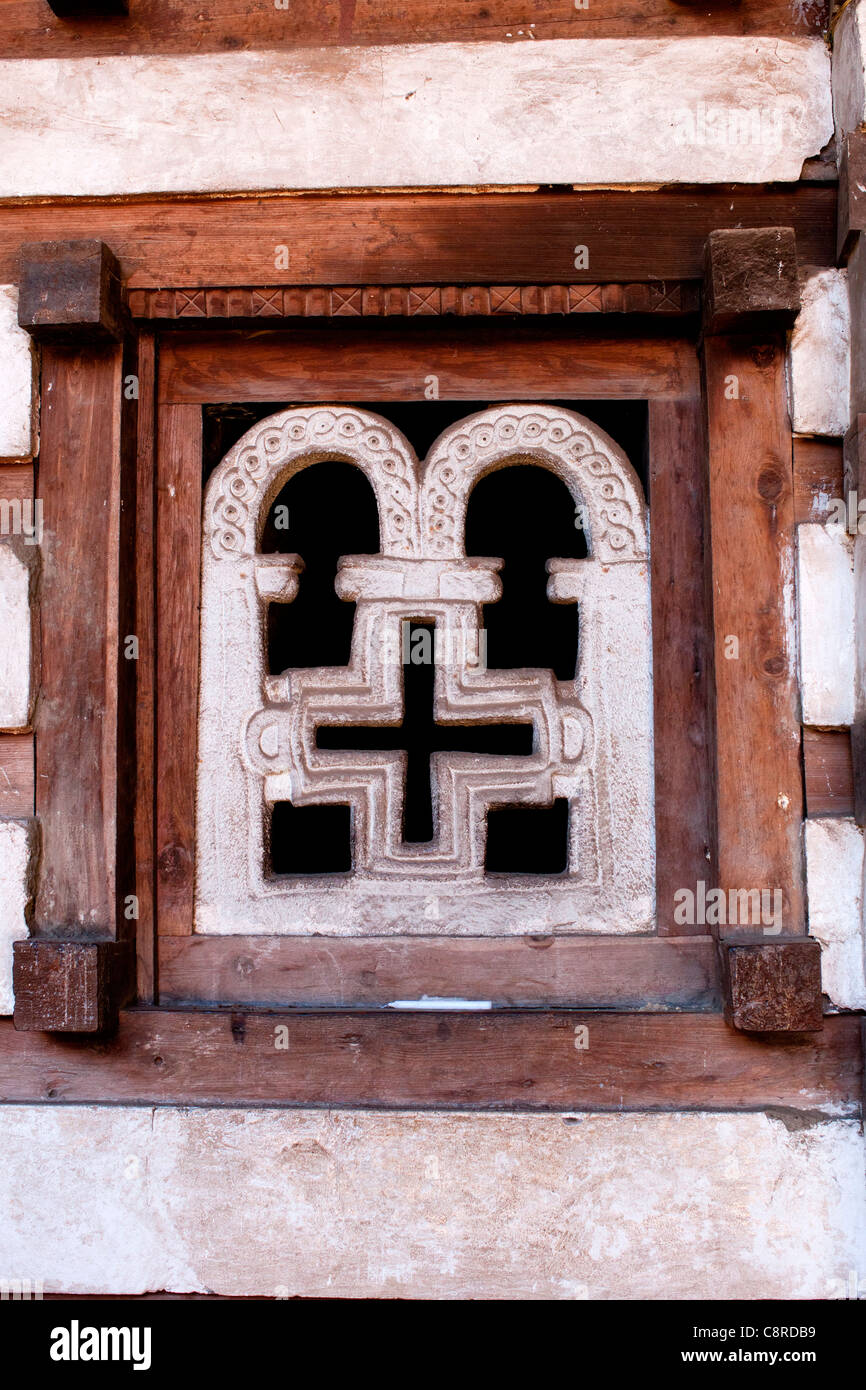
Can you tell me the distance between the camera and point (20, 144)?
2002 mm

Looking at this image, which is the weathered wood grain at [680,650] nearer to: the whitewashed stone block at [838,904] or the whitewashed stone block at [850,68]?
the whitewashed stone block at [838,904]

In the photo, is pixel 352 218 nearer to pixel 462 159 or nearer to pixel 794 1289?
pixel 462 159

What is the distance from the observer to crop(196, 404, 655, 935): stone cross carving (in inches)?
78.2

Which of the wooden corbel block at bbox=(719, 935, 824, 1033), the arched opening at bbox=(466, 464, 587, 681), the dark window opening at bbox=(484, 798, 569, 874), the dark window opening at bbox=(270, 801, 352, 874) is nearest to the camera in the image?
the wooden corbel block at bbox=(719, 935, 824, 1033)

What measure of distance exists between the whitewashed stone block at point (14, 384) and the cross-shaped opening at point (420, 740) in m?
1.17

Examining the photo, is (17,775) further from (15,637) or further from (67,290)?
(67,290)

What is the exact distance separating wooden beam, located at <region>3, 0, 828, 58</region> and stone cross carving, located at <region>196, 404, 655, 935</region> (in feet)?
2.35

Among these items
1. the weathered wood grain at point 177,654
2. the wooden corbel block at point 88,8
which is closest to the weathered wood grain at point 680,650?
the weathered wood grain at point 177,654

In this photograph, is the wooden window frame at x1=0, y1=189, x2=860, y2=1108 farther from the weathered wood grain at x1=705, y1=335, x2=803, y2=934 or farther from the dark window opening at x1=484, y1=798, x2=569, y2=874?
the dark window opening at x1=484, y1=798, x2=569, y2=874

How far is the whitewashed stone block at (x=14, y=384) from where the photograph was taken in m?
1.97

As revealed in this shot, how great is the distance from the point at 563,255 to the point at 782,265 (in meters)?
0.40

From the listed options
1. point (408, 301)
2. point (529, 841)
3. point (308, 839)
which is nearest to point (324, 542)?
point (308, 839)

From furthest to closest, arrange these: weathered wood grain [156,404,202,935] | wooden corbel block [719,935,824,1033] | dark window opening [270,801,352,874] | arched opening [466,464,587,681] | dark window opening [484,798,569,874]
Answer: arched opening [466,464,587,681]
dark window opening [484,798,569,874]
dark window opening [270,801,352,874]
weathered wood grain [156,404,202,935]
wooden corbel block [719,935,824,1033]

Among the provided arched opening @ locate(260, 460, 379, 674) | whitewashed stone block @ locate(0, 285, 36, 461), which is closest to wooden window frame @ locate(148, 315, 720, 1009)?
whitewashed stone block @ locate(0, 285, 36, 461)
